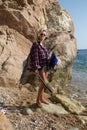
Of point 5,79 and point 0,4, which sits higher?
point 0,4

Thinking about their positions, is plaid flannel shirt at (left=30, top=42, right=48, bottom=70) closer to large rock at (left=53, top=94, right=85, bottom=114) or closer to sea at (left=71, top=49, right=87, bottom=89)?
large rock at (left=53, top=94, right=85, bottom=114)

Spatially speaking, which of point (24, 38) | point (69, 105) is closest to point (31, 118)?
point (69, 105)

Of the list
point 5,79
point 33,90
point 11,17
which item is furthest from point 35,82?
point 11,17

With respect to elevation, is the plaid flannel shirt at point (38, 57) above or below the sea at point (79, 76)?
above

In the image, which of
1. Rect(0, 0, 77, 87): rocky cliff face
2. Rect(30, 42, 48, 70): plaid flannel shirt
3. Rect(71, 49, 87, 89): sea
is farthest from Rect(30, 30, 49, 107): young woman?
Rect(71, 49, 87, 89): sea

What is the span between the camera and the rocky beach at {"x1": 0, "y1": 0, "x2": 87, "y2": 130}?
28.9ft

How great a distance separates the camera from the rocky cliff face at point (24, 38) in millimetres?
12301

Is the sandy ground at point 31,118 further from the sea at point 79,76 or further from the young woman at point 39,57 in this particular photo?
the sea at point 79,76

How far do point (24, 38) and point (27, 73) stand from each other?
1.74 m

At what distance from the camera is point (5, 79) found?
451 inches

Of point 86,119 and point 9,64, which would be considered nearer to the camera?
point 86,119

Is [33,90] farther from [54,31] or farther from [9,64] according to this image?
[54,31]

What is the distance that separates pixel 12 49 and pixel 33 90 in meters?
2.01

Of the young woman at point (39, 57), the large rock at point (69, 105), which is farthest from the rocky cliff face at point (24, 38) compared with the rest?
the young woman at point (39, 57)
